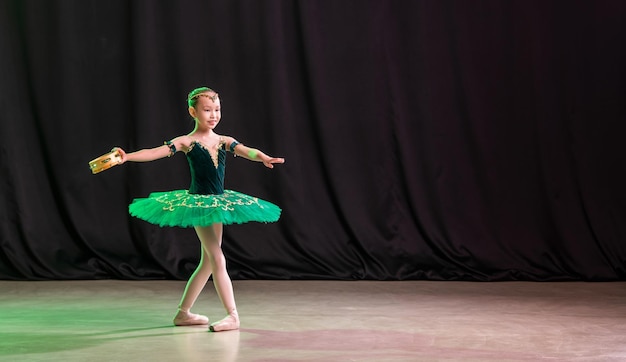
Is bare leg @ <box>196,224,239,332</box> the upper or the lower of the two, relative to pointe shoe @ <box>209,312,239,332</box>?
upper

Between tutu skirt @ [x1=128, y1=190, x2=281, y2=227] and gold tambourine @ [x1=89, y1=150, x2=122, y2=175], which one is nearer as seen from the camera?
gold tambourine @ [x1=89, y1=150, x2=122, y2=175]

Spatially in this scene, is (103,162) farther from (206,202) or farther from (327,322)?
(327,322)

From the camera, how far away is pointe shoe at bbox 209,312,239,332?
381 centimetres

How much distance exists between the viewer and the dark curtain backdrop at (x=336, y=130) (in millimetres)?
5387

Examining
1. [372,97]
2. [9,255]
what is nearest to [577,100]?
[372,97]

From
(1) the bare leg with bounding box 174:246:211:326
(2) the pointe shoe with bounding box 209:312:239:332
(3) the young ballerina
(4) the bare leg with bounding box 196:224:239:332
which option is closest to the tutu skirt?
(3) the young ballerina

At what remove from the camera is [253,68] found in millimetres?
5543

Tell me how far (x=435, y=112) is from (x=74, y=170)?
2.27m

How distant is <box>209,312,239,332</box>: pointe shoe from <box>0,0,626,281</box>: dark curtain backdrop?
1552mm

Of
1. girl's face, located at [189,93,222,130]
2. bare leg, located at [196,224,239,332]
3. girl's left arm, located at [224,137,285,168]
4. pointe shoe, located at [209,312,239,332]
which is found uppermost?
girl's face, located at [189,93,222,130]

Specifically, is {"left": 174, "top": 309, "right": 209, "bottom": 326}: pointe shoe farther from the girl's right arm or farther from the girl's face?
the girl's face

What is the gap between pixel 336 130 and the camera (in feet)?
18.2

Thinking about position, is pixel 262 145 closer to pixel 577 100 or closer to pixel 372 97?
pixel 372 97

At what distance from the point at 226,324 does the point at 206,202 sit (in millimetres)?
530
